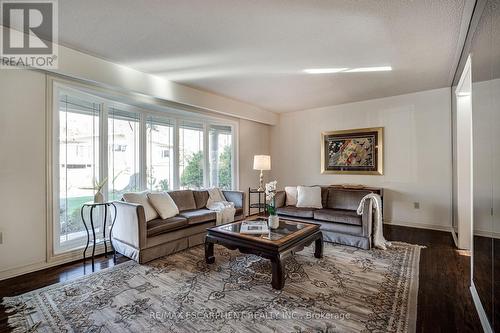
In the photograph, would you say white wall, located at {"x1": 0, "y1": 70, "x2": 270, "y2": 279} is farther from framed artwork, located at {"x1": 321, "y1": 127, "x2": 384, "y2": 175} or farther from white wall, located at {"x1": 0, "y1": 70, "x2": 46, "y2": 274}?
framed artwork, located at {"x1": 321, "y1": 127, "x2": 384, "y2": 175}

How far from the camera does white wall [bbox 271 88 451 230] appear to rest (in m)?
4.38

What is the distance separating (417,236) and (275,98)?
3.58 metres

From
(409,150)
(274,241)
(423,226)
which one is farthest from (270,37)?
(423,226)

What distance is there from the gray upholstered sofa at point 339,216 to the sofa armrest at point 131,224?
7.52ft

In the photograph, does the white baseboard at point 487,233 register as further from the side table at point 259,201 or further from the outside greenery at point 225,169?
the outside greenery at point 225,169

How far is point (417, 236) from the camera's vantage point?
13.3ft

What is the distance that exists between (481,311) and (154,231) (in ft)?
10.8

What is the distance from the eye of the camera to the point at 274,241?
2494mm

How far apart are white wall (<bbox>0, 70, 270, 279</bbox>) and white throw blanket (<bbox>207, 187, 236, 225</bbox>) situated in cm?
231

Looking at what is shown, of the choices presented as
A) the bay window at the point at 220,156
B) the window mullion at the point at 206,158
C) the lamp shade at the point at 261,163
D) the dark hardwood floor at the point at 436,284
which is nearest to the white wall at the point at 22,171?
the dark hardwood floor at the point at 436,284

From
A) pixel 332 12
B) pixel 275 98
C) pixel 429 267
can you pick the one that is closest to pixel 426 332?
pixel 429 267

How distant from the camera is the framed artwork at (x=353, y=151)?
5.00 meters

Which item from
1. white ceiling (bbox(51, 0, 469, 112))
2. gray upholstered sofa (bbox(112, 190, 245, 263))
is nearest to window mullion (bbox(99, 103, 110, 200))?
gray upholstered sofa (bbox(112, 190, 245, 263))

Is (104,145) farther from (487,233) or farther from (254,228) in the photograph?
(487,233)
